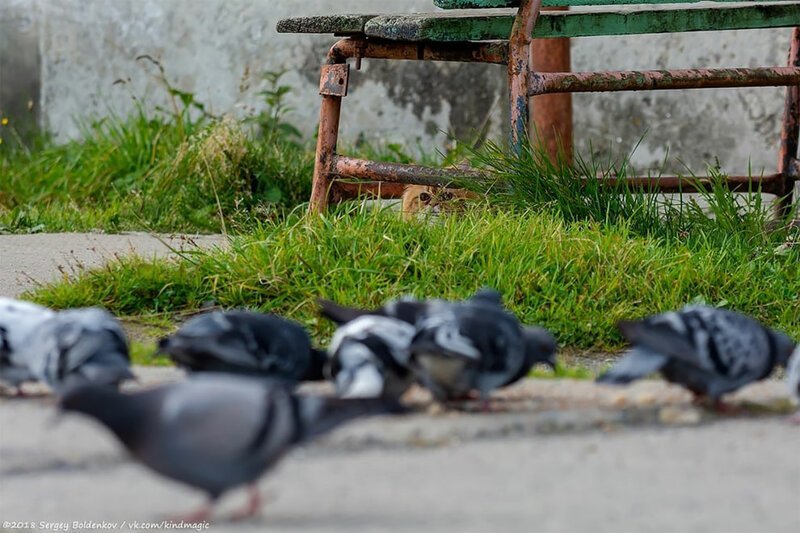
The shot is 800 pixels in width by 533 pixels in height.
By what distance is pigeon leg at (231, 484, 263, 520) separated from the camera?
215 centimetres

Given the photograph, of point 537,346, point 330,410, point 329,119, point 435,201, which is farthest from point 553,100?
point 330,410

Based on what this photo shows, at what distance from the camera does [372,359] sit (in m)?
2.72

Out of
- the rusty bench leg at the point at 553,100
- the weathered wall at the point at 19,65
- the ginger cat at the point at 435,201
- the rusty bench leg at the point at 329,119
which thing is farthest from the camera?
the weathered wall at the point at 19,65

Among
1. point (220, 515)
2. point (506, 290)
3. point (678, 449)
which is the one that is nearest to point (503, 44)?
point (506, 290)

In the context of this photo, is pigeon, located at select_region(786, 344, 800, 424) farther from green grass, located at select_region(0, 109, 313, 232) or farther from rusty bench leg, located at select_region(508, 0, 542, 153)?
green grass, located at select_region(0, 109, 313, 232)

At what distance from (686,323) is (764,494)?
558mm

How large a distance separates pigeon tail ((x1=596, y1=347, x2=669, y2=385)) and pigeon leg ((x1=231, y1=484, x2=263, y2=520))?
867 millimetres

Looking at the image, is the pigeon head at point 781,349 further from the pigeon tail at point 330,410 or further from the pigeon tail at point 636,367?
the pigeon tail at point 330,410

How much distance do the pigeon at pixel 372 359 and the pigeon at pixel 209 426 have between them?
46cm

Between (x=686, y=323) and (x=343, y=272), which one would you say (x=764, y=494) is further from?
(x=343, y=272)

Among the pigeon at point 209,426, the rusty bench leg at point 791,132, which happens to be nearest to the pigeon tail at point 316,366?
the pigeon at point 209,426

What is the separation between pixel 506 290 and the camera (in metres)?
4.13

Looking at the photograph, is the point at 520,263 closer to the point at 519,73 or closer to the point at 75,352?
the point at 519,73

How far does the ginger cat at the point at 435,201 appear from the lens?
4754 millimetres
